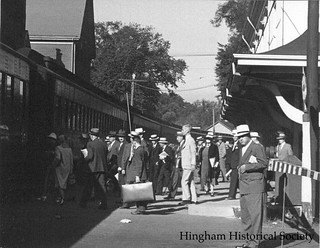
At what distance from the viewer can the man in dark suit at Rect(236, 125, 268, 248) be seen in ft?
31.8

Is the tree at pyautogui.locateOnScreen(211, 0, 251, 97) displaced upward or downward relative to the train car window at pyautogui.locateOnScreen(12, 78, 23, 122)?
upward

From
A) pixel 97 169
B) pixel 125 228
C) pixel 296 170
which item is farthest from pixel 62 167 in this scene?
pixel 296 170

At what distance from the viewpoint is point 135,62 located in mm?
51031

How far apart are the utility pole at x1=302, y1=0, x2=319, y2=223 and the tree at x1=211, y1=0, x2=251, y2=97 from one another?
2921 centimetres

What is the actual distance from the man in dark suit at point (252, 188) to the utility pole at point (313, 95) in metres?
3.33

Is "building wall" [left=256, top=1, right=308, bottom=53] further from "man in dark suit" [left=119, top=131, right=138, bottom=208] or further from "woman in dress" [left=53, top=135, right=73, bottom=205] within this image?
"woman in dress" [left=53, top=135, right=73, bottom=205]

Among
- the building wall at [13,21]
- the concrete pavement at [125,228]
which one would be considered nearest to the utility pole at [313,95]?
the concrete pavement at [125,228]

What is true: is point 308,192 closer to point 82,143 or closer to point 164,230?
point 164,230

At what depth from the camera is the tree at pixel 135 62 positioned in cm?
4437

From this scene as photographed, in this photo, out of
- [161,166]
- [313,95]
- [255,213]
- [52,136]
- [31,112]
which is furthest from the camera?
[161,166]

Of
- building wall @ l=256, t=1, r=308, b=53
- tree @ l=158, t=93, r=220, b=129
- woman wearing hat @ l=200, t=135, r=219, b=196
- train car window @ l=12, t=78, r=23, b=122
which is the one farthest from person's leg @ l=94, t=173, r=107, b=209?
tree @ l=158, t=93, r=220, b=129

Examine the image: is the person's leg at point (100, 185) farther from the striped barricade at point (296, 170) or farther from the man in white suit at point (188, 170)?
the striped barricade at point (296, 170)

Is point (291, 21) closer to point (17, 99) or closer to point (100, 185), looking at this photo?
point (100, 185)

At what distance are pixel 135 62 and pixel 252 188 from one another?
41.7 metres
